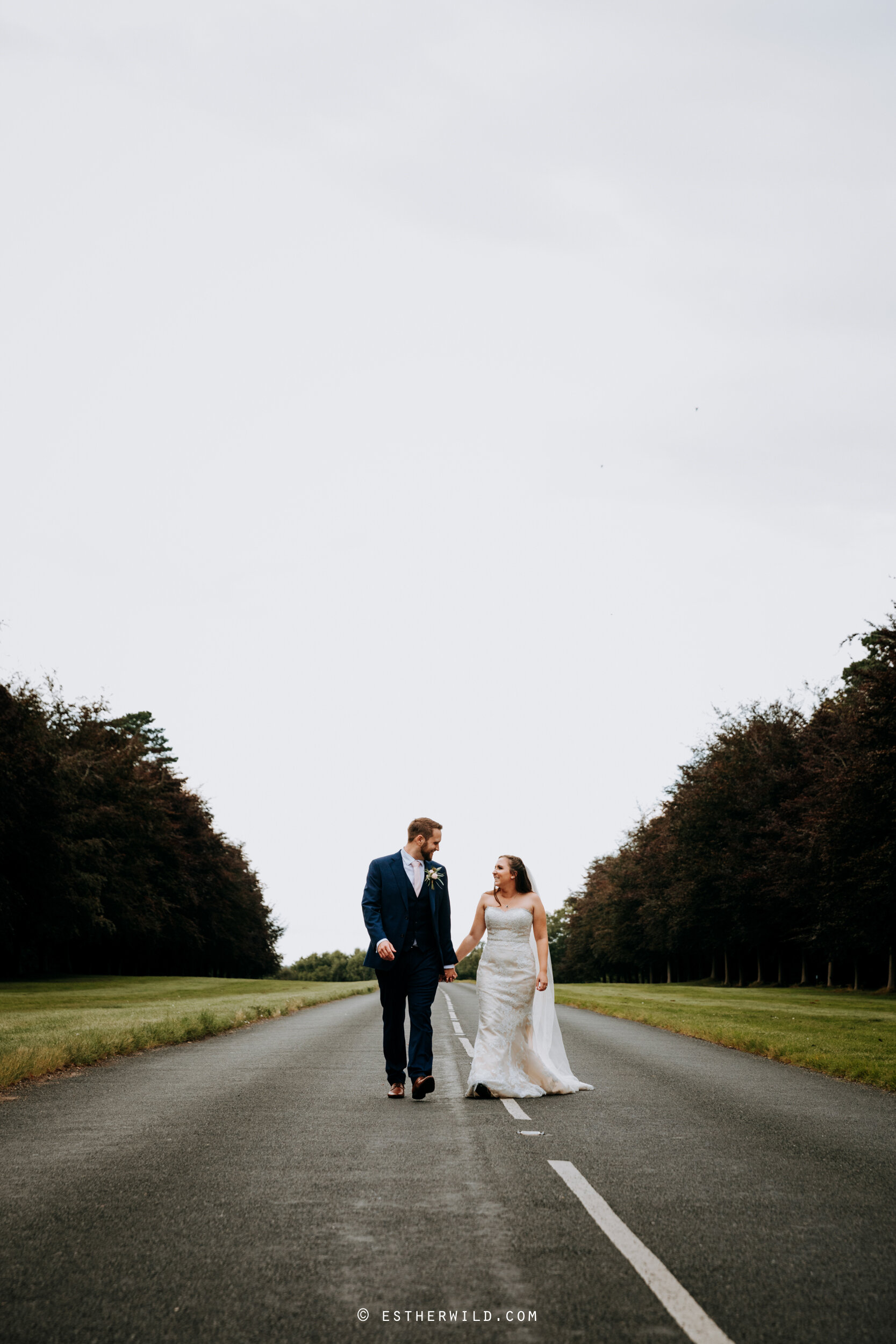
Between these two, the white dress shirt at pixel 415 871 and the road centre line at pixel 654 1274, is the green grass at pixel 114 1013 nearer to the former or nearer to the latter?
the white dress shirt at pixel 415 871

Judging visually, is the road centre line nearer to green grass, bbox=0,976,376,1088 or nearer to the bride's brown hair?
the bride's brown hair

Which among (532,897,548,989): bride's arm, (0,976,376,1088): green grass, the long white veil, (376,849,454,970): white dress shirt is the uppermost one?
(376,849,454,970): white dress shirt


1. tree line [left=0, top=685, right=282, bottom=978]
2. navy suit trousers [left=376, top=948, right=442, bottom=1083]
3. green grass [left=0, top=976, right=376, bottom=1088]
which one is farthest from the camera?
tree line [left=0, top=685, right=282, bottom=978]

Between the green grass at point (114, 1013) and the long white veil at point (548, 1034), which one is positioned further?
the green grass at point (114, 1013)

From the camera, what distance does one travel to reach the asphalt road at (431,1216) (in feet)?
12.7

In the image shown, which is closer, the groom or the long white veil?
the groom

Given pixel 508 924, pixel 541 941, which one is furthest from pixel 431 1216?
pixel 541 941

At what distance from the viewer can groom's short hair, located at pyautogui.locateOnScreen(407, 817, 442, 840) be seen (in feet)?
31.4

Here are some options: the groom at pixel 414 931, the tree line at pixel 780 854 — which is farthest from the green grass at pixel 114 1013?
the tree line at pixel 780 854

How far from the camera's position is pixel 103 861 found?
168 feet

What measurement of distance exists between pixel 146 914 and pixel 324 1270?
5520 centimetres

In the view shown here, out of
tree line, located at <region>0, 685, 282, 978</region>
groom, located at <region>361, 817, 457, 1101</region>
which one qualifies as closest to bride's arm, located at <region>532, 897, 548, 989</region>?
groom, located at <region>361, 817, 457, 1101</region>

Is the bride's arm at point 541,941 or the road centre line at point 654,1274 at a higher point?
the bride's arm at point 541,941

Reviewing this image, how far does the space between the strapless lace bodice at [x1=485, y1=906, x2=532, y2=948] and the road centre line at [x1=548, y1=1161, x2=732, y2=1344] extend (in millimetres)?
4157
